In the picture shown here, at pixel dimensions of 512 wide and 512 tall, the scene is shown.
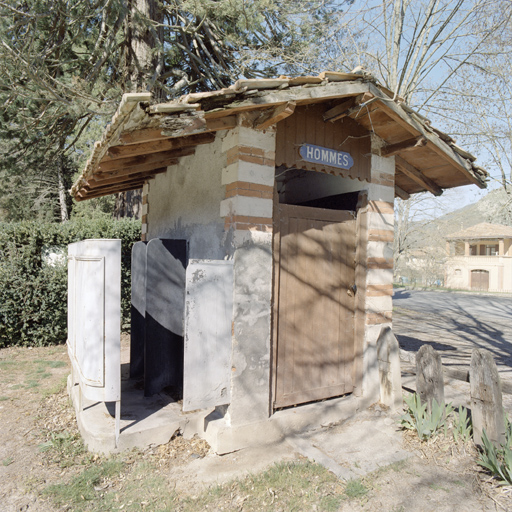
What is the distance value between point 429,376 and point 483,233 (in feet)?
133

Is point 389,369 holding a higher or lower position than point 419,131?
lower

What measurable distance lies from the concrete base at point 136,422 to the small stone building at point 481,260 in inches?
1458

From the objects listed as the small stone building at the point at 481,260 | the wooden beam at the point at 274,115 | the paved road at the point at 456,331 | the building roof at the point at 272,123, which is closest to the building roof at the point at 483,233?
the small stone building at the point at 481,260

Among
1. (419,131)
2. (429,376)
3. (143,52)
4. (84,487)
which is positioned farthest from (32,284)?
(419,131)

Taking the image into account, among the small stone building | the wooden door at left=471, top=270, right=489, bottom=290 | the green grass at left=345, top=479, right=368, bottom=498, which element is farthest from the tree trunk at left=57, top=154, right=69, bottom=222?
the wooden door at left=471, top=270, right=489, bottom=290

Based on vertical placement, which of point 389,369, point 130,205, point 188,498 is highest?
point 130,205

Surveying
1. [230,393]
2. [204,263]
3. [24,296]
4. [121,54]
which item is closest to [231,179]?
[204,263]

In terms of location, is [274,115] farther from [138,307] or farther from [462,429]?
[462,429]

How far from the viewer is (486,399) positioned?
3.77m

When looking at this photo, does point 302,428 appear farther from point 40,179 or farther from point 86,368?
point 40,179

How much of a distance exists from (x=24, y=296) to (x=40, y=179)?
499 inches

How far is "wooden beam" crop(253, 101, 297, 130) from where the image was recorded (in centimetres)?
376

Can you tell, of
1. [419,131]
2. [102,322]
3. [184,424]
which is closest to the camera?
[102,322]

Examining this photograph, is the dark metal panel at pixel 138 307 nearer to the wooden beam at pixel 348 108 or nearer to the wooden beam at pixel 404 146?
the wooden beam at pixel 348 108
